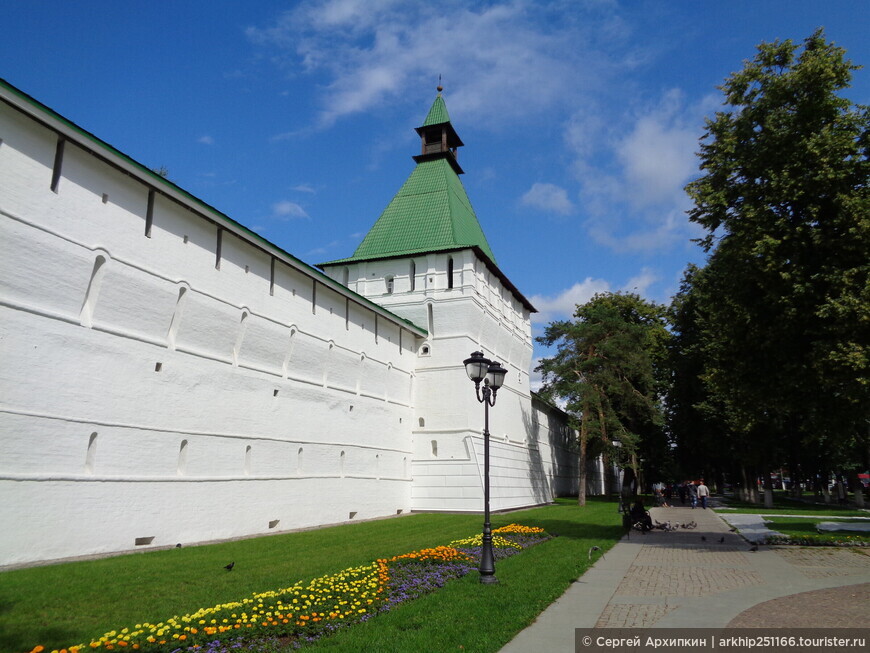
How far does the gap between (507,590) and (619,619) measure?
211 cm

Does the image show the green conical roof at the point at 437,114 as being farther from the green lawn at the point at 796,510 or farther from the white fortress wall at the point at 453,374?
the green lawn at the point at 796,510

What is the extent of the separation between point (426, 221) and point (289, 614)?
25298 millimetres

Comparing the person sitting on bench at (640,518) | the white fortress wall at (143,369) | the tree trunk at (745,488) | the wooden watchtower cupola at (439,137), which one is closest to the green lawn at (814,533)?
the person sitting on bench at (640,518)

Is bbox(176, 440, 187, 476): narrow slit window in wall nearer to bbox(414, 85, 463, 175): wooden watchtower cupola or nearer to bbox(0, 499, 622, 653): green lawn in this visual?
bbox(0, 499, 622, 653): green lawn

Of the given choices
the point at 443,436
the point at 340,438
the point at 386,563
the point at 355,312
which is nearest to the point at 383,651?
the point at 386,563

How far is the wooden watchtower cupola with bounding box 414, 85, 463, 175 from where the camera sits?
3447 centimetres

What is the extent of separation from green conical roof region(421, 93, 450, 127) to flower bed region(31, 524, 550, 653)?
28978mm

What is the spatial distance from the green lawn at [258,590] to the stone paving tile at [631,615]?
84 centimetres

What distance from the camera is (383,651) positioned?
6035mm

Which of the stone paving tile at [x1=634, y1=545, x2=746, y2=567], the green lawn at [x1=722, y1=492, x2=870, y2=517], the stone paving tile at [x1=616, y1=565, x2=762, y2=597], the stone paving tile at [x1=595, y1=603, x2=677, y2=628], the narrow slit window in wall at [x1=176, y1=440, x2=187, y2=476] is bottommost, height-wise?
the green lawn at [x1=722, y1=492, x2=870, y2=517]

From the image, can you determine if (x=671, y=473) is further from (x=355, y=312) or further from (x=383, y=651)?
(x=383, y=651)

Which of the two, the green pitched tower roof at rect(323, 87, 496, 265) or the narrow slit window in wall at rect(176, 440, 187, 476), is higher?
the green pitched tower roof at rect(323, 87, 496, 265)

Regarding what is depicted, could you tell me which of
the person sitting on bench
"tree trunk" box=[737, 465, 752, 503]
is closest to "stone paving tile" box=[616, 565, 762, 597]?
the person sitting on bench

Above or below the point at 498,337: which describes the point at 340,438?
below
